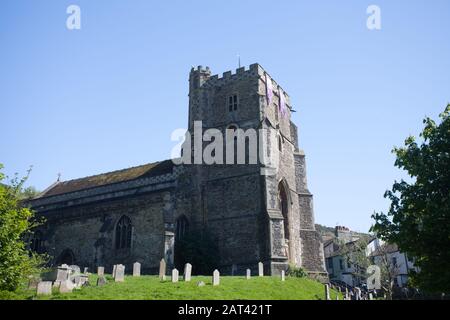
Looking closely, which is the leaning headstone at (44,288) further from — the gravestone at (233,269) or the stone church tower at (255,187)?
the stone church tower at (255,187)

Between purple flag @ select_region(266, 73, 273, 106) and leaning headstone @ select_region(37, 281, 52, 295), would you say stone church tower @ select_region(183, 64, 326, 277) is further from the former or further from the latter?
leaning headstone @ select_region(37, 281, 52, 295)

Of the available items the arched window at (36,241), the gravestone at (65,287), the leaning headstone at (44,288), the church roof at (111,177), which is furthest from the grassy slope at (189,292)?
the arched window at (36,241)

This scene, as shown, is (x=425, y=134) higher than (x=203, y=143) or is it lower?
lower

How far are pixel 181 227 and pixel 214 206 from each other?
2.66 meters

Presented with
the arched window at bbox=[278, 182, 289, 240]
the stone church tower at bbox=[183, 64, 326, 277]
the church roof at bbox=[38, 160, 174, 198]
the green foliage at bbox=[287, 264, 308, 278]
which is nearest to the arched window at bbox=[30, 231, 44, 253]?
the church roof at bbox=[38, 160, 174, 198]

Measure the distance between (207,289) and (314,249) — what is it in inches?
639

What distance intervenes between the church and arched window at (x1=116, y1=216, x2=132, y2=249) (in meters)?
0.07

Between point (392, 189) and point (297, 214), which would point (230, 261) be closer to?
point (297, 214)

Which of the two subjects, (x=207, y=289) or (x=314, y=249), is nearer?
(x=207, y=289)

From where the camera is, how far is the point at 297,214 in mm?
30688

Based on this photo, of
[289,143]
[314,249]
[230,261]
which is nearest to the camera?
[230,261]

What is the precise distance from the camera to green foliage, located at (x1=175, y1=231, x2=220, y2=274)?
25766 millimetres
